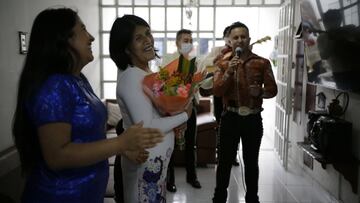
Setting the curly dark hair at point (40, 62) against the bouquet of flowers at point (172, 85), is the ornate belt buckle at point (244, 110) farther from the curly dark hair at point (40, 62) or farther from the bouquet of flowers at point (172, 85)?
the curly dark hair at point (40, 62)

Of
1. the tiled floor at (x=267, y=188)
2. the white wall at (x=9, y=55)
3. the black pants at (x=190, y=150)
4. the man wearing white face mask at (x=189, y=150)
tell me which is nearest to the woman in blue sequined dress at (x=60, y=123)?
the white wall at (x=9, y=55)

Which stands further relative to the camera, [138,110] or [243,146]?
[243,146]

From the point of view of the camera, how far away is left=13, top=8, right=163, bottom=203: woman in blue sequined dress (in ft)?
→ 2.99

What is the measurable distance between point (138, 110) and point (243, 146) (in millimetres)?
1445

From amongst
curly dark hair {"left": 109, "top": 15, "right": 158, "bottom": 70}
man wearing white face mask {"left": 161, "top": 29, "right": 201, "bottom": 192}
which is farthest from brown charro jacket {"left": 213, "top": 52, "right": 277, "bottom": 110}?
curly dark hair {"left": 109, "top": 15, "right": 158, "bottom": 70}

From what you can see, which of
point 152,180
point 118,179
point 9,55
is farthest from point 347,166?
point 9,55

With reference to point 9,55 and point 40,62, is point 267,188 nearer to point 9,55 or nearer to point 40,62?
point 9,55

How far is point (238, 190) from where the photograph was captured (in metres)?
3.28

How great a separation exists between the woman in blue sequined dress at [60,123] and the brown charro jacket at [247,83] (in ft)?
4.83

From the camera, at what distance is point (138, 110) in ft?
4.00

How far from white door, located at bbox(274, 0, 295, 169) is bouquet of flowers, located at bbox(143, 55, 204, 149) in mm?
3022

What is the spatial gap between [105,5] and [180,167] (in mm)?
3359

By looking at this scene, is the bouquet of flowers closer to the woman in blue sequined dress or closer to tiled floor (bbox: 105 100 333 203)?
the woman in blue sequined dress

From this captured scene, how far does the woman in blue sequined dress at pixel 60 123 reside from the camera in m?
0.91
